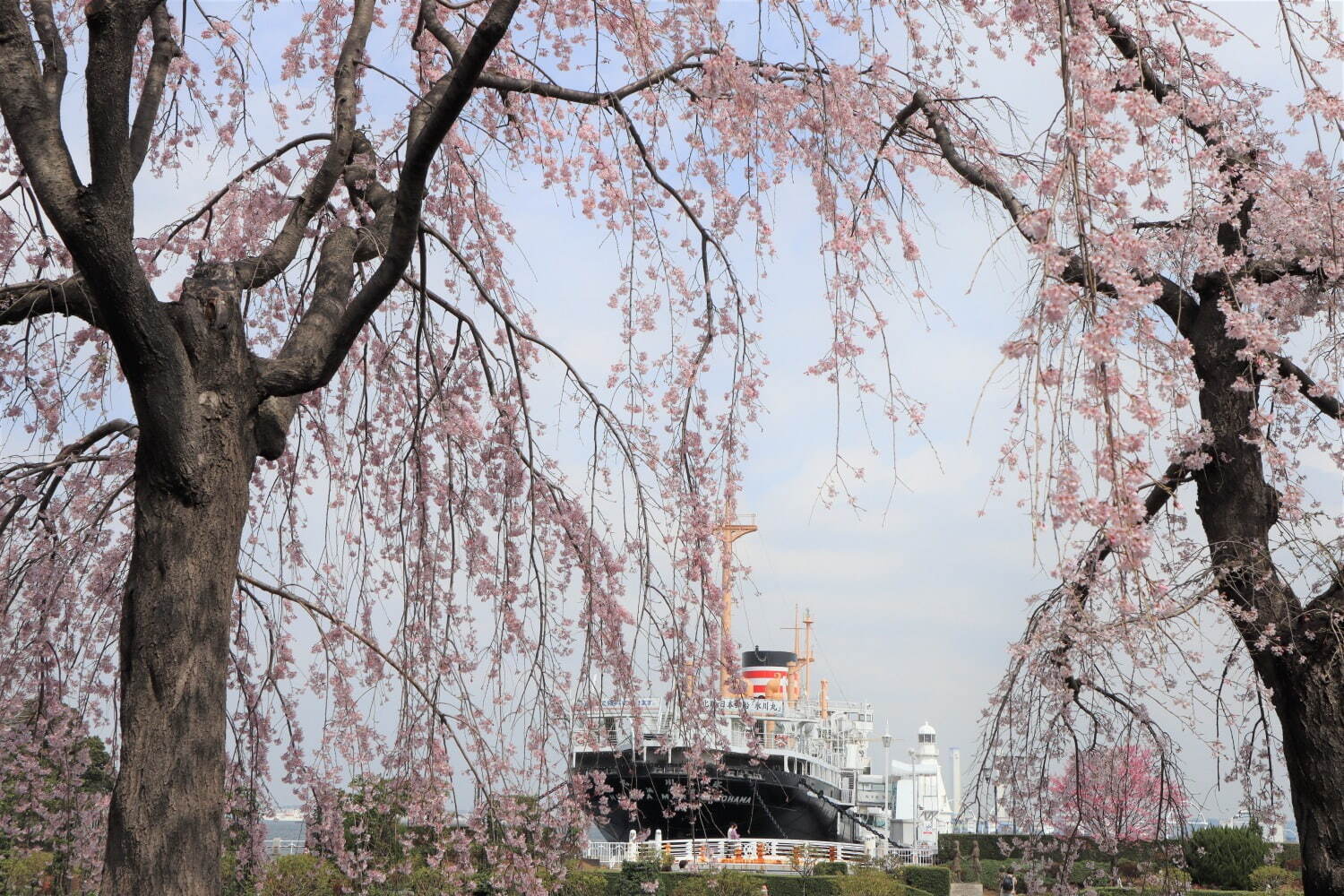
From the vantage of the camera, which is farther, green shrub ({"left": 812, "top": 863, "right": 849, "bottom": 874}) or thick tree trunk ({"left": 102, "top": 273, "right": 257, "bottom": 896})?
green shrub ({"left": 812, "top": 863, "right": 849, "bottom": 874})

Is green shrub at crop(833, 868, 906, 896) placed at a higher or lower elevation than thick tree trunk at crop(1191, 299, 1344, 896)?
lower

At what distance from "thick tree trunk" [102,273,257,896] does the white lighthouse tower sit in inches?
1511

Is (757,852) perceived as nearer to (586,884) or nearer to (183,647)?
(586,884)

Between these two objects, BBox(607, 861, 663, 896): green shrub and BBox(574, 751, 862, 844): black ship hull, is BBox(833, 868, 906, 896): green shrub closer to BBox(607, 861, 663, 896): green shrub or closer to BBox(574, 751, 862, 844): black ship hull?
BBox(607, 861, 663, 896): green shrub

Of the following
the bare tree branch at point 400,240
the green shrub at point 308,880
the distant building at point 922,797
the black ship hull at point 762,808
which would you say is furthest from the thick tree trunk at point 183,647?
the distant building at point 922,797

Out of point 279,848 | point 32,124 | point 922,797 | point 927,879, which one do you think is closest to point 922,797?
point 922,797

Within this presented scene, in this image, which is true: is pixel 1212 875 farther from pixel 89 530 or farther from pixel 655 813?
pixel 89 530

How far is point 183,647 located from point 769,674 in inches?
1244

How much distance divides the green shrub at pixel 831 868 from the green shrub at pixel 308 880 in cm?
1469

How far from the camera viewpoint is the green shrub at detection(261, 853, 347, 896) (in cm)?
1056

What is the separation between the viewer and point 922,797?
42.4 metres

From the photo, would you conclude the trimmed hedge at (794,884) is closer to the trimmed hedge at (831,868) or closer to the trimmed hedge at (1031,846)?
the trimmed hedge at (1031,846)

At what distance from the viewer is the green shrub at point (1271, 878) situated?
1802cm

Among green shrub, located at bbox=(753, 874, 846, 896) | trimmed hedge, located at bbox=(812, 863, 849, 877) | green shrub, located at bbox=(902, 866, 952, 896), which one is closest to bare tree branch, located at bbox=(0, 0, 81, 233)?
green shrub, located at bbox=(753, 874, 846, 896)
